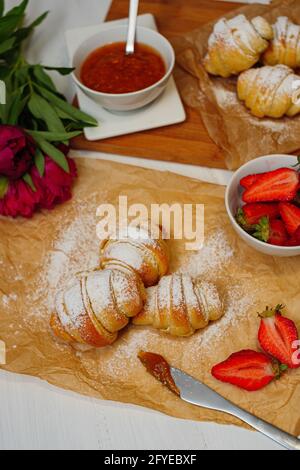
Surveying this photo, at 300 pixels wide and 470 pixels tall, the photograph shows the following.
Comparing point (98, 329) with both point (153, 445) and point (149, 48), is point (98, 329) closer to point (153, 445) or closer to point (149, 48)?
point (153, 445)

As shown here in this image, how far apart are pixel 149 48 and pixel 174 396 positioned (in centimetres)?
107

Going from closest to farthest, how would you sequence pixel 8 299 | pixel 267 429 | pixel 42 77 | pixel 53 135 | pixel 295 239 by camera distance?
pixel 267 429, pixel 295 239, pixel 8 299, pixel 53 135, pixel 42 77

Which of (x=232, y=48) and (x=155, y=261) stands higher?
(x=232, y=48)

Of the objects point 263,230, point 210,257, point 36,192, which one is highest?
point 36,192

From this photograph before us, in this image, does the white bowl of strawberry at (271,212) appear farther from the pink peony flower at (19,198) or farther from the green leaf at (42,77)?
the green leaf at (42,77)

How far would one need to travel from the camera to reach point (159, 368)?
1206 millimetres

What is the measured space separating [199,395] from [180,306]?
20cm

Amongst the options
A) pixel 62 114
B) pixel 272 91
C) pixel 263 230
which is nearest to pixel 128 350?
pixel 263 230

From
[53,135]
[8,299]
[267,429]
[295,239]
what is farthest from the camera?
[53,135]

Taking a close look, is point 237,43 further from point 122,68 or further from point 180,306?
point 180,306

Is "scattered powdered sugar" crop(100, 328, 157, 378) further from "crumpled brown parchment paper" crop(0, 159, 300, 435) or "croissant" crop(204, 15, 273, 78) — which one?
"croissant" crop(204, 15, 273, 78)

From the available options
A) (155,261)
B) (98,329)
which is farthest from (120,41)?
(98,329)
